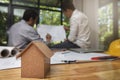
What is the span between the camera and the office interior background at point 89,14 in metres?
2.63

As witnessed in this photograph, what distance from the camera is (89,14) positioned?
3119 millimetres

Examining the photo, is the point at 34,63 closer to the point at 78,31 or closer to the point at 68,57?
the point at 68,57

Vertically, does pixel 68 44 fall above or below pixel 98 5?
below

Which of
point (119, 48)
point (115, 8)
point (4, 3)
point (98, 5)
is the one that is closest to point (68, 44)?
point (119, 48)

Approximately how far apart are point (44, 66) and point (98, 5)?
2.50m

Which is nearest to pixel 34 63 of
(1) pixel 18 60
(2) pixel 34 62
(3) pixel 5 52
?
(2) pixel 34 62

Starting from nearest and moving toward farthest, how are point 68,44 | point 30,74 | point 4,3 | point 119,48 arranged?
point 30,74
point 119,48
point 68,44
point 4,3

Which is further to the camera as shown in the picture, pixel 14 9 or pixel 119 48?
pixel 14 9

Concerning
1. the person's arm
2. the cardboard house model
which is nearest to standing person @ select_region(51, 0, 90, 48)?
the person's arm

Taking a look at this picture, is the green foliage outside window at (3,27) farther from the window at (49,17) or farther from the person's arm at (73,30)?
the person's arm at (73,30)

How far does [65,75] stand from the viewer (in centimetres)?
58

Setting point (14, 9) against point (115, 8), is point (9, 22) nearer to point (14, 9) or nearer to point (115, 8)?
point (14, 9)

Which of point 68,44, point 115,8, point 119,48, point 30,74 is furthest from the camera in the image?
point 115,8

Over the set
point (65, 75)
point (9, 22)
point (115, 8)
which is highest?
point (115, 8)
